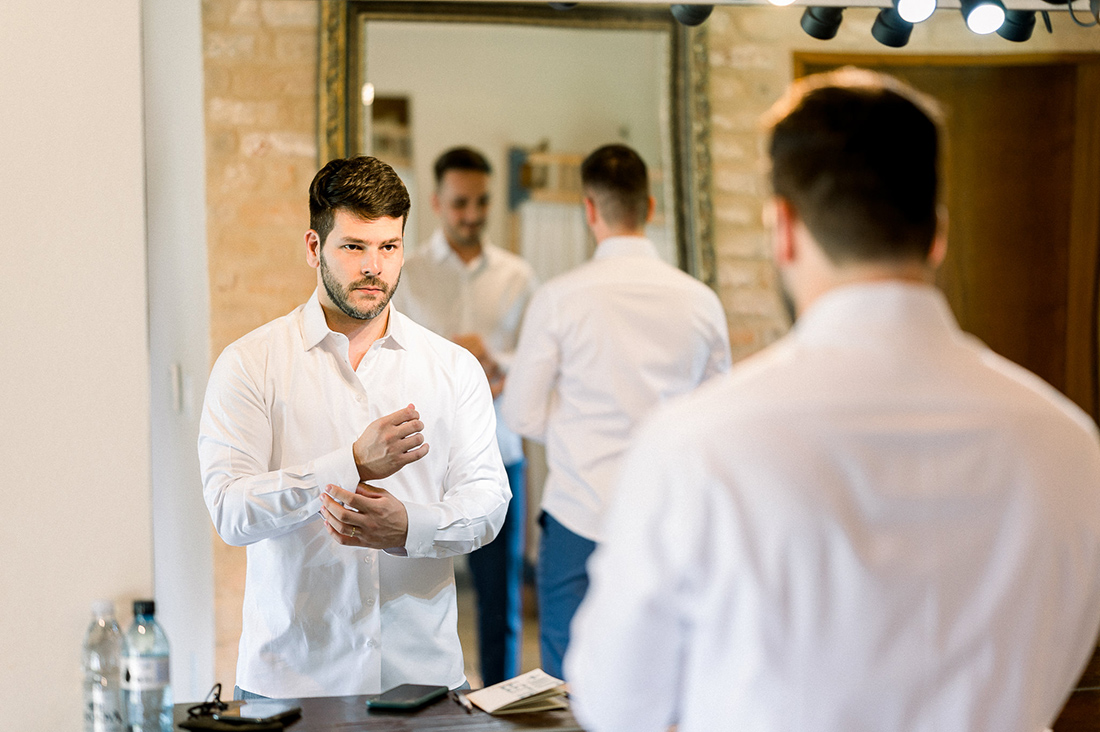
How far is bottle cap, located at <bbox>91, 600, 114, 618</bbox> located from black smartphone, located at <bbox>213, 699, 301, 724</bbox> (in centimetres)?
29

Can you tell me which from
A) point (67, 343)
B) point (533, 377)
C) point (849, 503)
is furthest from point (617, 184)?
point (849, 503)

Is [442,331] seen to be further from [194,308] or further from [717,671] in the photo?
[717,671]

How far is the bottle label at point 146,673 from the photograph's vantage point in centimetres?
160

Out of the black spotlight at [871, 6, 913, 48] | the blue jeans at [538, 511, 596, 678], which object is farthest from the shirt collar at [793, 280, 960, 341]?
the black spotlight at [871, 6, 913, 48]

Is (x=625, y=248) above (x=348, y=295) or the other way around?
above

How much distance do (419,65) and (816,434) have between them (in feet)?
6.90

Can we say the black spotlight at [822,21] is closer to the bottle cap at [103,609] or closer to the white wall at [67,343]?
the white wall at [67,343]

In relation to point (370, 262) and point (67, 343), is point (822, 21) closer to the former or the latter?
point (370, 262)

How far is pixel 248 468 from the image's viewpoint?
1912mm

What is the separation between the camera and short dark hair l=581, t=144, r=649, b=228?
276 cm

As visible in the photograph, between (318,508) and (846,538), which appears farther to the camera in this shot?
(318,508)

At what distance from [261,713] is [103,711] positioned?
0.27 m

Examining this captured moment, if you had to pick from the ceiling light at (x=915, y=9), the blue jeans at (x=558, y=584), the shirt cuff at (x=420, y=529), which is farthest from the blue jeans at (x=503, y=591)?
the ceiling light at (x=915, y=9)

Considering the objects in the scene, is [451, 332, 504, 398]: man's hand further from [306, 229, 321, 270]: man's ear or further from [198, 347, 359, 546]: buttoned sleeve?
[198, 347, 359, 546]: buttoned sleeve
